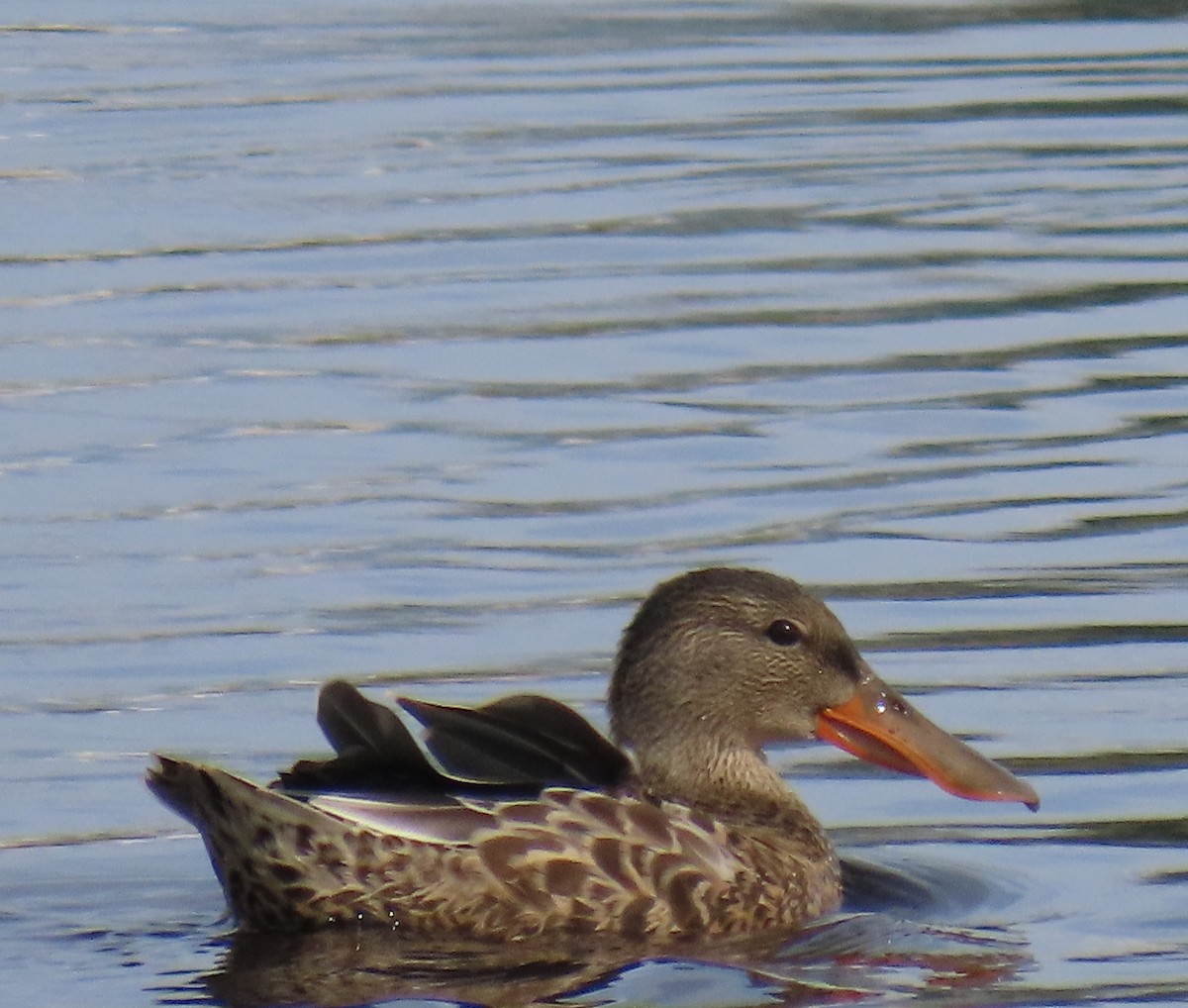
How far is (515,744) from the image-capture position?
26.0ft

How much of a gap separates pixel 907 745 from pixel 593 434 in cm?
373

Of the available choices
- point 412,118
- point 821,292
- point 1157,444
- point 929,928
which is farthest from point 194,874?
point 412,118

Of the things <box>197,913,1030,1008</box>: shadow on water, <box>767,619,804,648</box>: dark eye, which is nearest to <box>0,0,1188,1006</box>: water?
<box>197,913,1030,1008</box>: shadow on water

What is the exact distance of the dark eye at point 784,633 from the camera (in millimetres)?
8609

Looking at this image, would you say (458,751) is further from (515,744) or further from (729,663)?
(729,663)

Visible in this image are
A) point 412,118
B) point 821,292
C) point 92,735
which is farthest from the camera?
point 412,118

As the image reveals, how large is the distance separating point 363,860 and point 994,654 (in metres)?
2.63

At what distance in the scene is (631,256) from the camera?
15000mm

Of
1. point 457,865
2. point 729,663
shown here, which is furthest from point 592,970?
point 729,663

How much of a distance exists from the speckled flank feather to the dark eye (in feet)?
2.75

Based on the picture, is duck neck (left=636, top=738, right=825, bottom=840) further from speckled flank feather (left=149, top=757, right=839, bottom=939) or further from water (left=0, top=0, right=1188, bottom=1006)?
speckled flank feather (left=149, top=757, right=839, bottom=939)

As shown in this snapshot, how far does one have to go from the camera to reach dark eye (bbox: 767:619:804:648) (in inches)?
339

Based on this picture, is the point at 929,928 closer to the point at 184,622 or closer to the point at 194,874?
the point at 194,874

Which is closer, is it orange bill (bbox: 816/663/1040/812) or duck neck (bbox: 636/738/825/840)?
orange bill (bbox: 816/663/1040/812)
